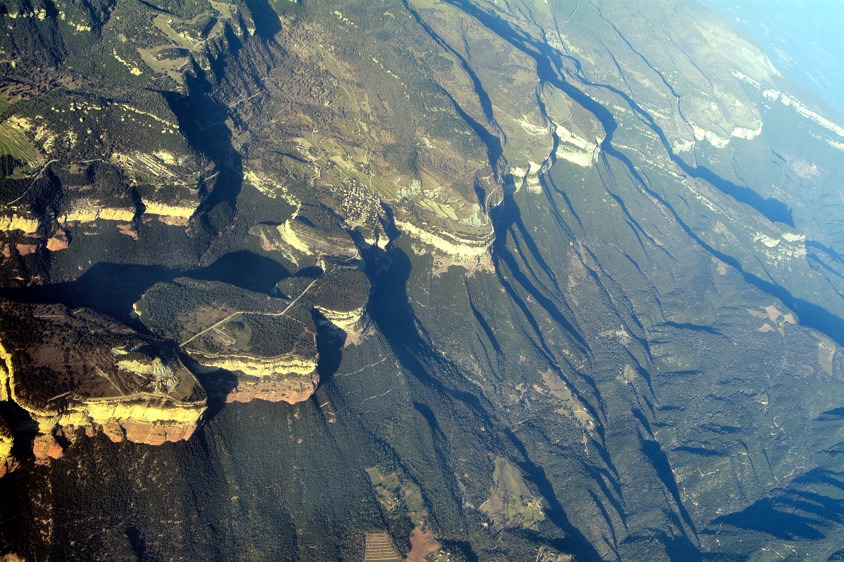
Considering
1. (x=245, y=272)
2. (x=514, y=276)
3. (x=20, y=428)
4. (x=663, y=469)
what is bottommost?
(x=663, y=469)

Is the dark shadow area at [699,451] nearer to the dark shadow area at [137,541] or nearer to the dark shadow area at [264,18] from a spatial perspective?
the dark shadow area at [137,541]

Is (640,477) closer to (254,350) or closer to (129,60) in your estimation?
(254,350)

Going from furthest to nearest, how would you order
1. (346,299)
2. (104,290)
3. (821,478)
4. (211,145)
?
(821,478) → (211,145) → (346,299) → (104,290)

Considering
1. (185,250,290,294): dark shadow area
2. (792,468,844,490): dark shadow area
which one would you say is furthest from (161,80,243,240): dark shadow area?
(792,468,844,490): dark shadow area

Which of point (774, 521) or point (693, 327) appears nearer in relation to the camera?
point (774, 521)

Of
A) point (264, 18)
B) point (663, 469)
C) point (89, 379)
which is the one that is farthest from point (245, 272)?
point (663, 469)

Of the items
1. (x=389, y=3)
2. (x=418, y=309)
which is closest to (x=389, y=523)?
(x=418, y=309)

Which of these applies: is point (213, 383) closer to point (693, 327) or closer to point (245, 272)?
point (245, 272)
